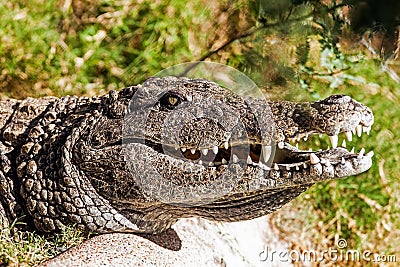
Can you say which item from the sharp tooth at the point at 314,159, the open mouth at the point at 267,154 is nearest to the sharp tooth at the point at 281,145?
the open mouth at the point at 267,154

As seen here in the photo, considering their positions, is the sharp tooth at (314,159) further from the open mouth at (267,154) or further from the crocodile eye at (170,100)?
the crocodile eye at (170,100)

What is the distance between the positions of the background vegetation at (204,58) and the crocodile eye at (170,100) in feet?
4.43

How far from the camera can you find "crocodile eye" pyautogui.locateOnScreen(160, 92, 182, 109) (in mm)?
3447

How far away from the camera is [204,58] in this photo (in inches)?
238

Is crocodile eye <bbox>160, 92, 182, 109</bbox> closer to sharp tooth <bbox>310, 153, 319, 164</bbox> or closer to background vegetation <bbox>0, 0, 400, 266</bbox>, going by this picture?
sharp tooth <bbox>310, 153, 319, 164</bbox>

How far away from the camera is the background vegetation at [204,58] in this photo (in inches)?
209

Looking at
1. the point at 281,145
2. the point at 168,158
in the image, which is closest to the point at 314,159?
the point at 281,145

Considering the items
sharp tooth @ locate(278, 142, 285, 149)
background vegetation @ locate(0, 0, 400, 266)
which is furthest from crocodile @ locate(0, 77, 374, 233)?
background vegetation @ locate(0, 0, 400, 266)

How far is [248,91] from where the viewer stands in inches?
161

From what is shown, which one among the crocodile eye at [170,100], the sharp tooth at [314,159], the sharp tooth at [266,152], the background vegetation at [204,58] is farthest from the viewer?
the background vegetation at [204,58]

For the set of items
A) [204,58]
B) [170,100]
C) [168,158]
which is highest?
[170,100]

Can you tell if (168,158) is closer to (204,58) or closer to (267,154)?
(267,154)

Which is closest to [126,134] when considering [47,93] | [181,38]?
[47,93]

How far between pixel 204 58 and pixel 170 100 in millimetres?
2631
